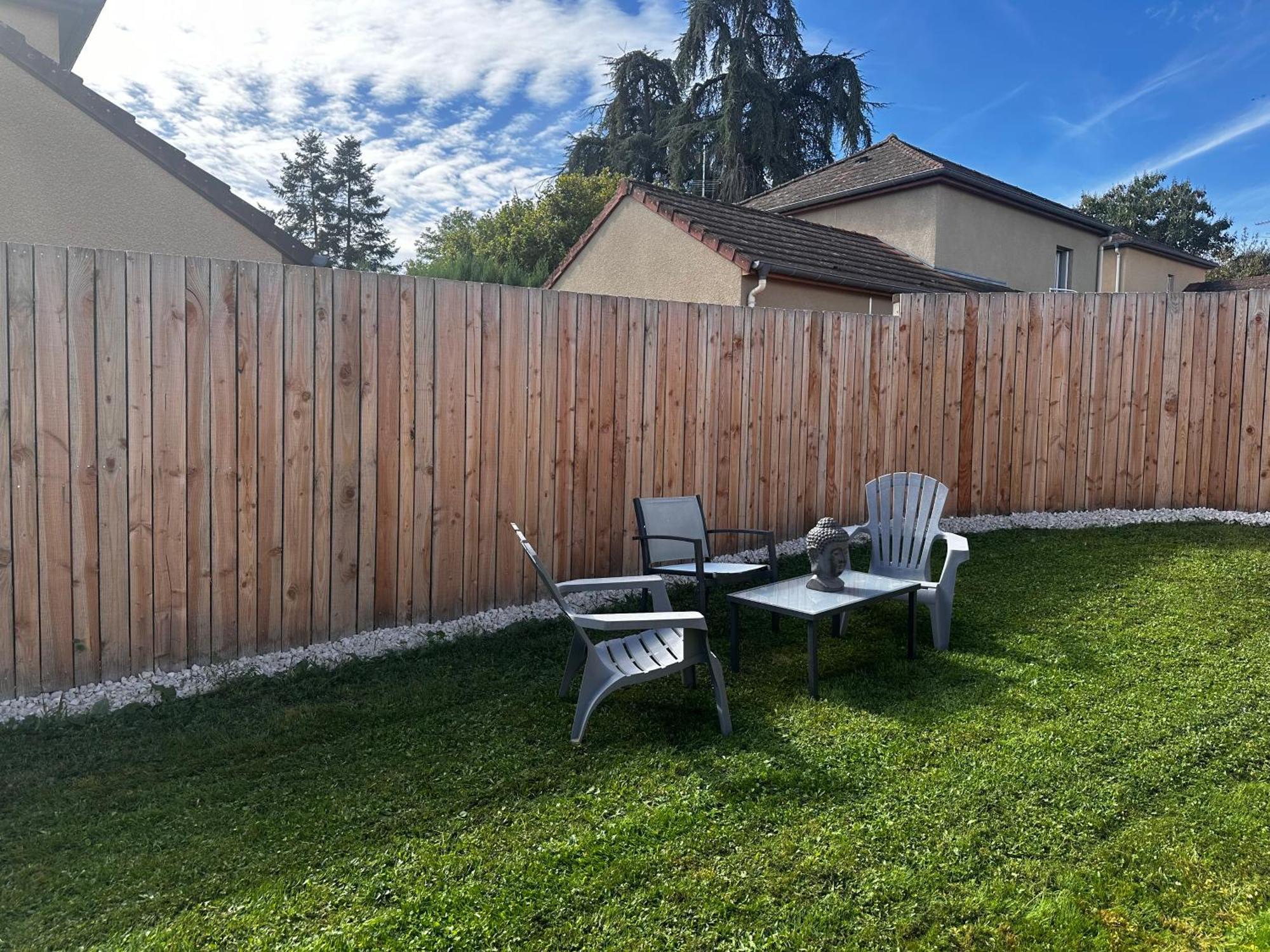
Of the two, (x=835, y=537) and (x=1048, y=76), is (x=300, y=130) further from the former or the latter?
(x=835, y=537)

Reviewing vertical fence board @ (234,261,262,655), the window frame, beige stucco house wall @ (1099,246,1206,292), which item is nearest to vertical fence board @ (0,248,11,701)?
vertical fence board @ (234,261,262,655)

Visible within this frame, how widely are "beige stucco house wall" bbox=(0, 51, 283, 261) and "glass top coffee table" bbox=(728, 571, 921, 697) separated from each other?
23.0 feet

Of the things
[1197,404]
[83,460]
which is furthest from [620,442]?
[1197,404]

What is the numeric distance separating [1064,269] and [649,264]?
9.92 m

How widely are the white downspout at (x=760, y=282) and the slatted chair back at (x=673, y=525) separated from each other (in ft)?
17.5

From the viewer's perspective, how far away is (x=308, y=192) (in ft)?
146

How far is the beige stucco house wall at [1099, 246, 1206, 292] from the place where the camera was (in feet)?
61.6

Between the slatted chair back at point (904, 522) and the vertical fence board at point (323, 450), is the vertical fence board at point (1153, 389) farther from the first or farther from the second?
the vertical fence board at point (323, 450)

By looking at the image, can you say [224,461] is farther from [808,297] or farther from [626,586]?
[808,297]

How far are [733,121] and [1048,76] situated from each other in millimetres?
9346

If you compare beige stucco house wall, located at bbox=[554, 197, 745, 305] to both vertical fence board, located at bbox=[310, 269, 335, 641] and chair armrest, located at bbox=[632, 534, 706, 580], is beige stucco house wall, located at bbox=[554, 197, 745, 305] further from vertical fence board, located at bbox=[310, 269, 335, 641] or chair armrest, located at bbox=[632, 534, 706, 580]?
vertical fence board, located at bbox=[310, 269, 335, 641]

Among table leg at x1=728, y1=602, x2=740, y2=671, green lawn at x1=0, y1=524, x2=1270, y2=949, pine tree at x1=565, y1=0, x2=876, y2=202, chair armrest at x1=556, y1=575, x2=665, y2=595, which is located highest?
pine tree at x1=565, y1=0, x2=876, y2=202

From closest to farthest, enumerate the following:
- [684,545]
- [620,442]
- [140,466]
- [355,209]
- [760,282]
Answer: [140,466] → [684,545] → [620,442] → [760,282] → [355,209]

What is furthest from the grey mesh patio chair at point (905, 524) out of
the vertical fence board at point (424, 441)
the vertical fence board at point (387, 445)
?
the vertical fence board at point (387, 445)
